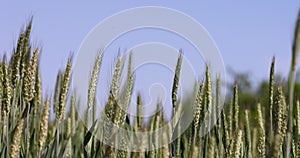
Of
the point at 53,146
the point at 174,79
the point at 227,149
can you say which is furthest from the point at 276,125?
the point at 53,146

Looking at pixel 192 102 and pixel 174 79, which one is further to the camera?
pixel 192 102

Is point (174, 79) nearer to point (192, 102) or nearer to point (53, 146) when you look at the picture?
point (192, 102)

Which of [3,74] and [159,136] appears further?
[159,136]

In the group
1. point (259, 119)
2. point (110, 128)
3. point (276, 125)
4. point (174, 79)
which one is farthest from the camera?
point (259, 119)

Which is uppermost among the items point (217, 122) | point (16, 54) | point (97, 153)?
point (16, 54)

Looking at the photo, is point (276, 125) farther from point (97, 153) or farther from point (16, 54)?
point (16, 54)

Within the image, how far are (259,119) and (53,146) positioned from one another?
2.74 ft

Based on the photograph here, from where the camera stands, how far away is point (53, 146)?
235 centimetres

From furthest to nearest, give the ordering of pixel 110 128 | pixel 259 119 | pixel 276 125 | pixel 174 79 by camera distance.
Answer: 1. pixel 259 119
2. pixel 174 79
3. pixel 276 125
4. pixel 110 128

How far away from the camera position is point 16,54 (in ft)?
7.38

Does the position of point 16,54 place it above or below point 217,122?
above

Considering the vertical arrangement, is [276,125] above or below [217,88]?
below

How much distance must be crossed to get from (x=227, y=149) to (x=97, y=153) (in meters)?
0.49

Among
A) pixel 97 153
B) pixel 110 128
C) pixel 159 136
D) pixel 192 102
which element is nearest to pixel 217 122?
pixel 192 102
